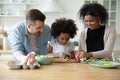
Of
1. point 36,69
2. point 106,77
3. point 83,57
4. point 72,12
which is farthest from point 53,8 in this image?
point 106,77

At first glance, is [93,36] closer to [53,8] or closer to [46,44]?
[46,44]

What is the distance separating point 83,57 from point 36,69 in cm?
49

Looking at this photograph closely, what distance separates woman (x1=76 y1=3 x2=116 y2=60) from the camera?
7.43 feet

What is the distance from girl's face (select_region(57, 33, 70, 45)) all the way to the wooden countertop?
50 centimetres

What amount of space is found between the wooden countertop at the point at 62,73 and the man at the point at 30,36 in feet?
0.61

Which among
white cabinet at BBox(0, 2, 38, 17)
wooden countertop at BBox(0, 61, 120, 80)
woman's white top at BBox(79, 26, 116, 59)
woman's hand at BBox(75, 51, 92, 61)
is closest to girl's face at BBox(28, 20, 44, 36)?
wooden countertop at BBox(0, 61, 120, 80)

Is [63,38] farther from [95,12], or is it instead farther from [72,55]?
[95,12]

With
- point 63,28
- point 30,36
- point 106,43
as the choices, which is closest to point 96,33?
point 106,43

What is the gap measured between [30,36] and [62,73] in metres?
0.54

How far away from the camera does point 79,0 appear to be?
14.2ft

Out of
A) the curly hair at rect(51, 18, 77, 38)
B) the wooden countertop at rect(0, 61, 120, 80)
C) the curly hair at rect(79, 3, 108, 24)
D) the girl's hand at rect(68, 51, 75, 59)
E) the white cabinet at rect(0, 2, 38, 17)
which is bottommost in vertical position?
the wooden countertop at rect(0, 61, 120, 80)

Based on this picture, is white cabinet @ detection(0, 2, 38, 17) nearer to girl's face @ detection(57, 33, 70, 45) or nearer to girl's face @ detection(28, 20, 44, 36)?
girl's face @ detection(57, 33, 70, 45)

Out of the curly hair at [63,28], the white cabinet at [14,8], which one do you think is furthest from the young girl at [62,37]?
the white cabinet at [14,8]

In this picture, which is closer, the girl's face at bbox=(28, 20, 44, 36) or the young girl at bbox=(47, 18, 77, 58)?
the girl's face at bbox=(28, 20, 44, 36)
